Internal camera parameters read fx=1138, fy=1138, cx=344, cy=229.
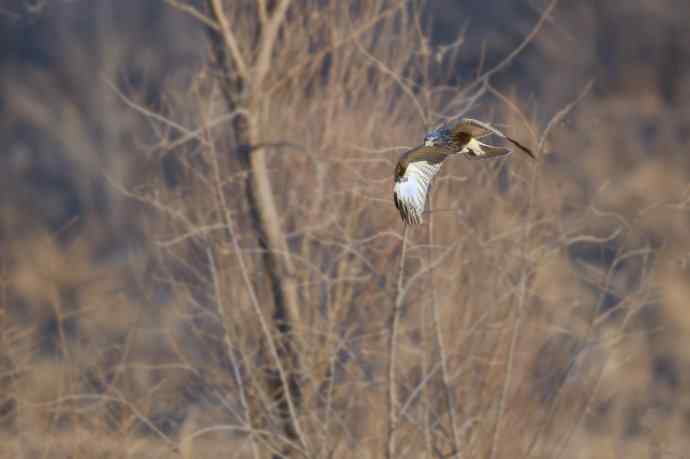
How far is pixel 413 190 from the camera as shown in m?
3.65

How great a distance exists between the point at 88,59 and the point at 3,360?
13.3m

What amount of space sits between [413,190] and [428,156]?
0.12m

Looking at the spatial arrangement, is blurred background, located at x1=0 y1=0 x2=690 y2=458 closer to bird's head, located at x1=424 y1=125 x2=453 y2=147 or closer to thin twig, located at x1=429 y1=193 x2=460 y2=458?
thin twig, located at x1=429 y1=193 x2=460 y2=458

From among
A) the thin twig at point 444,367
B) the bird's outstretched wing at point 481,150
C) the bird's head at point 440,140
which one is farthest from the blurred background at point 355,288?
the bird's head at point 440,140

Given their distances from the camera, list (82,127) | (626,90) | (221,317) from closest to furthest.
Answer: (221,317)
(626,90)
(82,127)

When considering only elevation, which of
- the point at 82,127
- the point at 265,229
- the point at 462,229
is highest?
the point at 82,127

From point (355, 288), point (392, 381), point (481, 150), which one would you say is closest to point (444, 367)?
point (392, 381)

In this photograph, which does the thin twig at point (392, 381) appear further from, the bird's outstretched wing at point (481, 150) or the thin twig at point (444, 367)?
the bird's outstretched wing at point (481, 150)

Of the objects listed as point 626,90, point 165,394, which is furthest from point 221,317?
point 626,90

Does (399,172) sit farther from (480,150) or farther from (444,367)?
(444,367)

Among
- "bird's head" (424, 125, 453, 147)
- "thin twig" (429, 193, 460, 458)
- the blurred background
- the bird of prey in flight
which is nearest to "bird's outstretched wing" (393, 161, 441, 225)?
the bird of prey in flight

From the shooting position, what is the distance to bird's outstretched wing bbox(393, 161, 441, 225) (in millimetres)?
3564

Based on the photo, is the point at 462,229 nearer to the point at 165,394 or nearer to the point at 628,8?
the point at 165,394

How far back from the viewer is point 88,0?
61.2ft
